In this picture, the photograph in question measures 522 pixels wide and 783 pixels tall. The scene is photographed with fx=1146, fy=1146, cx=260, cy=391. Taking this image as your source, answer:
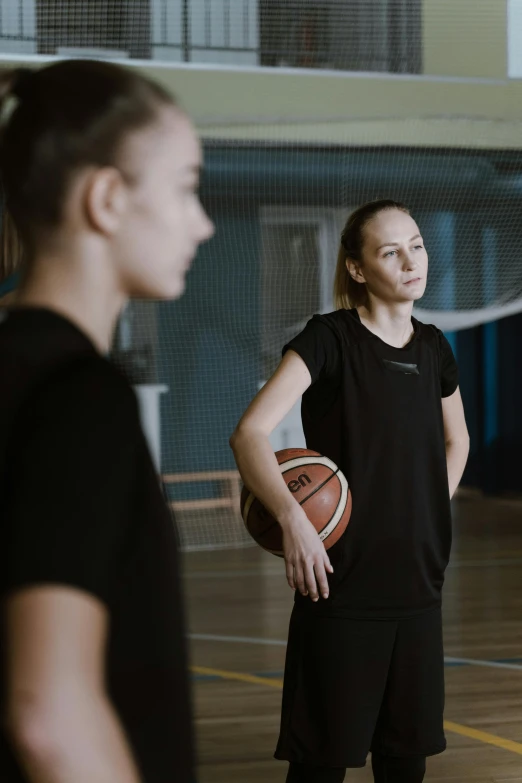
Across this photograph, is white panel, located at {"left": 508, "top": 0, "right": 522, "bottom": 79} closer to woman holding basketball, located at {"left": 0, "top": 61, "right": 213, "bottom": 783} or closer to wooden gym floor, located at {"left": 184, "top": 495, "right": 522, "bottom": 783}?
wooden gym floor, located at {"left": 184, "top": 495, "right": 522, "bottom": 783}

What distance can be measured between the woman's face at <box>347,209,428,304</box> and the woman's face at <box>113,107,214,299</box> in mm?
1596

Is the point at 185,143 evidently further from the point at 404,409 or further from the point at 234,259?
the point at 234,259

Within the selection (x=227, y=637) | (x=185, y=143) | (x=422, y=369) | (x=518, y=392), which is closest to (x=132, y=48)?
(x=227, y=637)

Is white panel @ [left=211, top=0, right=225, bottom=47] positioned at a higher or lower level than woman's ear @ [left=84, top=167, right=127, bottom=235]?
higher

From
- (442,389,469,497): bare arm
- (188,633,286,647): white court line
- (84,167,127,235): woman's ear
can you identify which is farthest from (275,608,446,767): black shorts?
(188,633,286,647): white court line

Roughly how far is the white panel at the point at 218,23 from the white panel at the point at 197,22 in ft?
0.24

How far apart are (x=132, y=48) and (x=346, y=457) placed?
20.9 feet

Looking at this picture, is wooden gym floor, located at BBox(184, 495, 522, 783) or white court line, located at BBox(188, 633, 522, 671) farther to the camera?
white court line, located at BBox(188, 633, 522, 671)

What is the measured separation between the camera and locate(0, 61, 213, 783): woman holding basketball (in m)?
0.77

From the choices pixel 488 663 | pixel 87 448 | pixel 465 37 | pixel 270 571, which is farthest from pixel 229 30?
pixel 87 448

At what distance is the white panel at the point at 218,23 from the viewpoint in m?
8.50

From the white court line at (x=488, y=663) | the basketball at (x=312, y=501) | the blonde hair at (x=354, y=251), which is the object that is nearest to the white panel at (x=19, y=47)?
the white court line at (x=488, y=663)

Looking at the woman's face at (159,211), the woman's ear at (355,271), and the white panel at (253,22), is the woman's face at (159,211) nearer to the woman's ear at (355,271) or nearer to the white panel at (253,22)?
the woman's ear at (355,271)

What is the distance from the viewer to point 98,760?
0.78 meters
